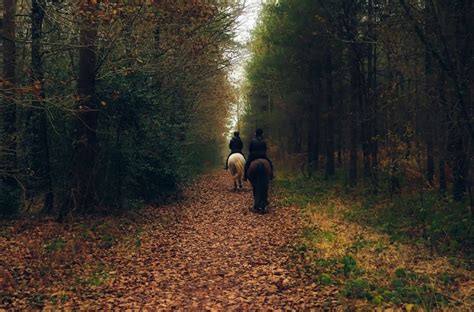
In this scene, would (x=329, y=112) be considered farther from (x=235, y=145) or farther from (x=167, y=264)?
(x=167, y=264)

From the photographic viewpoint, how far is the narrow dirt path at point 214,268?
626 cm

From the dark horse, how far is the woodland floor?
0.78m

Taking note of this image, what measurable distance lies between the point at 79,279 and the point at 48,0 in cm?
666

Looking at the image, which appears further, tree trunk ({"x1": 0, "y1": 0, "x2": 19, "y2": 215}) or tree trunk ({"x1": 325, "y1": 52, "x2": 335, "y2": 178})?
tree trunk ({"x1": 325, "y1": 52, "x2": 335, "y2": 178})

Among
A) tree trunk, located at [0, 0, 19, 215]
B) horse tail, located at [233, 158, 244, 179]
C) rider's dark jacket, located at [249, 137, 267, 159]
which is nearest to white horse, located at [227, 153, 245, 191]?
horse tail, located at [233, 158, 244, 179]

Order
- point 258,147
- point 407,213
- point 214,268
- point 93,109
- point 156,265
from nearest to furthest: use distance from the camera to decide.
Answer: point 214,268
point 156,265
point 93,109
point 407,213
point 258,147

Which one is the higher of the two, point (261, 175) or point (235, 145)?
point (235, 145)

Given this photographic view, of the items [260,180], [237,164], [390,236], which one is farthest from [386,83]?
[237,164]

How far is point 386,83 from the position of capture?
47.3ft

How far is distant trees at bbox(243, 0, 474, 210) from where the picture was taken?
8.39 m

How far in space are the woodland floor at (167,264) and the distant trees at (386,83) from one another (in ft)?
10.2

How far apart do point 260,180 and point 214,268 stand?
18.9ft

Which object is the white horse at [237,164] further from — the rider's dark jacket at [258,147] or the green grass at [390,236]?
the rider's dark jacket at [258,147]

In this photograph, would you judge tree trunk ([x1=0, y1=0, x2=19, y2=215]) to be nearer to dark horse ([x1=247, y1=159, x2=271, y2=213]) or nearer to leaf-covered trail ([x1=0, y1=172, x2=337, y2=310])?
leaf-covered trail ([x1=0, y1=172, x2=337, y2=310])
